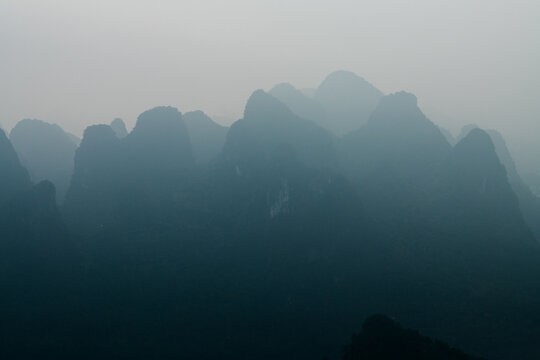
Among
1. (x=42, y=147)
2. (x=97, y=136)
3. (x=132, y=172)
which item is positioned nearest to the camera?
(x=132, y=172)

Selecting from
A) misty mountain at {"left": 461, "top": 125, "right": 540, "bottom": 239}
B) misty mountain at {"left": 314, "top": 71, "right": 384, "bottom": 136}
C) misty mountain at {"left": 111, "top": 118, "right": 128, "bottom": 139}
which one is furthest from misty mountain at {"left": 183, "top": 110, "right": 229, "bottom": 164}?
misty mountain at {"left": 461, "top": 125, "right": 540, "bottom": 239}

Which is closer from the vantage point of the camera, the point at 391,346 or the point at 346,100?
the point at 391,346

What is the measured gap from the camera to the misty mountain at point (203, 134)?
205 feet

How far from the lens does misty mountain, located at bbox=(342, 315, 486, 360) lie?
1830 centimetres

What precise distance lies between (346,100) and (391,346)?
62599 mm

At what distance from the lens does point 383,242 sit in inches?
1582

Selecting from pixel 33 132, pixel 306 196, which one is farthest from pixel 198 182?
pixel 33 132

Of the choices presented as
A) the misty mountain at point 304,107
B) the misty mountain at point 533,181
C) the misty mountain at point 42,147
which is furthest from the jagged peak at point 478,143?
the misty mountain at point 42,147

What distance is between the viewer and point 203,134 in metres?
64.8

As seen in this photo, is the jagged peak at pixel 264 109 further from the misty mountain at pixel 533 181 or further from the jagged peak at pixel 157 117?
the misty mountain at pixel 533 181

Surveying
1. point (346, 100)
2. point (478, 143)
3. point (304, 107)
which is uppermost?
point (346, 100)

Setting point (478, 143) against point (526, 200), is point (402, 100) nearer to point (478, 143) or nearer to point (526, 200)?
point (478, 143)

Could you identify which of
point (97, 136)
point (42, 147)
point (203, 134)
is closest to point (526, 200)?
point (203, 134)

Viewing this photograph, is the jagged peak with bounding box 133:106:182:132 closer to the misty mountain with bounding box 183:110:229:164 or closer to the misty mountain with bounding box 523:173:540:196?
the misty mountain with bounding box 183:110:229:164
